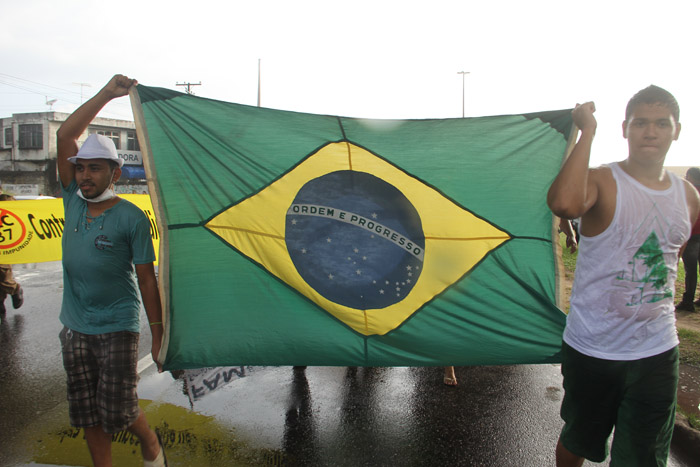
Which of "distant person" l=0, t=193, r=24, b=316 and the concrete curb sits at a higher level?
"distant person" l=0, t=193, r=24, b=316

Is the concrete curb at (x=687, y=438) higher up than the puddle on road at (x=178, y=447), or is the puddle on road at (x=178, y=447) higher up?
the concrete curb at (x=687, y=438)

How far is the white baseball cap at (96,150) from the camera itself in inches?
92.2

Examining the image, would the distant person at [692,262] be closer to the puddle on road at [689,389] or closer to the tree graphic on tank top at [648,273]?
the puddle on road at [689,389]

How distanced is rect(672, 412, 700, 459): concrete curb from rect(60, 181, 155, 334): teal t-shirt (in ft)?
12.0

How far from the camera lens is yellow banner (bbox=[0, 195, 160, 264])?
244 inches

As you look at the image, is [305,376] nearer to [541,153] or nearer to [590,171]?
[541,153]

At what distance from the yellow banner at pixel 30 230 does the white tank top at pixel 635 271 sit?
559 cm

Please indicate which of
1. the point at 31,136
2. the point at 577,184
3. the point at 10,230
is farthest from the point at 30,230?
the point at 31,136

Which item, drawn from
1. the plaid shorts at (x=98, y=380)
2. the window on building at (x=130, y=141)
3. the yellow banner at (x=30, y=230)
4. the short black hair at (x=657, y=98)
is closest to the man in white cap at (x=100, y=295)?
the plaid shorts at (x=98, y=380)

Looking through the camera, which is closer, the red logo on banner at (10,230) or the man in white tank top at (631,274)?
the man in white tank top at (631,274)

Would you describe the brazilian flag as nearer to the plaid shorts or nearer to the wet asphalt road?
the plaid shorts

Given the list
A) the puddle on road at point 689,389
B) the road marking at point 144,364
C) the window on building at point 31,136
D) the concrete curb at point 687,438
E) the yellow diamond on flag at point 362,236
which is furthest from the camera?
the window on building at point 31,136

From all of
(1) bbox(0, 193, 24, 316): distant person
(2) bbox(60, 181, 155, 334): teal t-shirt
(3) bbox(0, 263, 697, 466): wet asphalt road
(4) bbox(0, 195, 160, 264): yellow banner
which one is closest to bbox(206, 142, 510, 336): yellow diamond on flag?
(2) bbox(60, 181, 155, 334): teal t-shirt

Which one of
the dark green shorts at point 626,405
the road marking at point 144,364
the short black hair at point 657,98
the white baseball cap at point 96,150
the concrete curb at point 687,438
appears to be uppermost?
the short black hair at point 657,98
